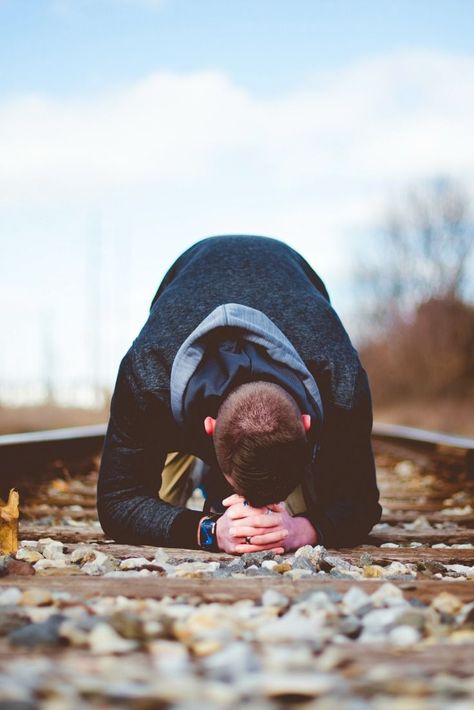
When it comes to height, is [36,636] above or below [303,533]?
above

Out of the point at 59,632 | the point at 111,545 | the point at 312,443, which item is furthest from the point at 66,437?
the point at 59,632

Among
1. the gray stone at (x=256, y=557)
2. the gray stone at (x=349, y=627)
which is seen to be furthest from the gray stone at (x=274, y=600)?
the gray stone at (x=256, y=557)

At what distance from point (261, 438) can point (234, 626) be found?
690 mm

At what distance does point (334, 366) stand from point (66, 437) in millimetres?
4068

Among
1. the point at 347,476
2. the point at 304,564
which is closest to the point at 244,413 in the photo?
the point at 304,564

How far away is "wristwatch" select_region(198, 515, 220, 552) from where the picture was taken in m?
2.72

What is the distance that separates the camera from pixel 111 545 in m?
2.84

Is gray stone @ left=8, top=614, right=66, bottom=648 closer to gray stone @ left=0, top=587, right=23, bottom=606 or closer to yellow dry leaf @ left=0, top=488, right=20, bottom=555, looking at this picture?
gray stone @ left=0, top=587, right=23, bottom=606

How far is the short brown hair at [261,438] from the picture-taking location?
87.3 inches

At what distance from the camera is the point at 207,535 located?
8.96ft

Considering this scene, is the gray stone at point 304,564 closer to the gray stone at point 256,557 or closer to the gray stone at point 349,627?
the gray stone at point 256,557

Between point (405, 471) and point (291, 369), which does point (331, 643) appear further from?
point (405, 471)

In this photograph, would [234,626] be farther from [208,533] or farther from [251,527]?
[208,533]

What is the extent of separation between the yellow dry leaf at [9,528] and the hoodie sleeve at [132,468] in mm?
407
